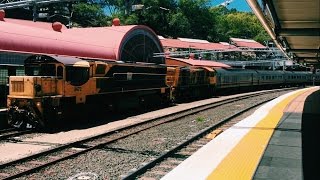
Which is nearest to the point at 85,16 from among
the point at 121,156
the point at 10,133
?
the point at 10,133

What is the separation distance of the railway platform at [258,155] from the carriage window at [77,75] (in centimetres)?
780

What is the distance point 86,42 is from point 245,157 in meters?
24.0

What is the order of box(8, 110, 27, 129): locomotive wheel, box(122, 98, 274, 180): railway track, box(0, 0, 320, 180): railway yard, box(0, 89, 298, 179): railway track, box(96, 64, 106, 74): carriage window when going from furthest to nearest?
box(96, 64, 106, 74): carriage window
box(8, 110, 27, 129): locomotive wheel
box(0, 0, 320, 180): railway yard
box(0, 89, 298, 179): railway track
box(122, 98, 274, 180): railway track

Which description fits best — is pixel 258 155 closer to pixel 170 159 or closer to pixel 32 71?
pixel 170 159

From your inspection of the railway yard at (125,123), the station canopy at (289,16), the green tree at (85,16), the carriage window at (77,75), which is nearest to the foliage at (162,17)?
the green tree at (85,16)

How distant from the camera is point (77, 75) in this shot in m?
19.5

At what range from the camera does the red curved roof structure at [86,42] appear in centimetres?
2533

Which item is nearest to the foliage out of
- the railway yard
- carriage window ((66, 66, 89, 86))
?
the railway yard

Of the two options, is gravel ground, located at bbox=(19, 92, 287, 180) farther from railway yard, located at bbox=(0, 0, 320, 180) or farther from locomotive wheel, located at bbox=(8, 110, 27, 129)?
locomotive wheel, located at bbox=(8, 110, 27, 129)

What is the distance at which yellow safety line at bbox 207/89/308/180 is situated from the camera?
31.1 feet

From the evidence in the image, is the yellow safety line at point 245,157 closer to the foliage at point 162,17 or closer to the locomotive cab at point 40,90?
the locomotive cab at point 40,90

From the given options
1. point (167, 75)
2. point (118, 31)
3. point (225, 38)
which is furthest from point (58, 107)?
point (225, 38)

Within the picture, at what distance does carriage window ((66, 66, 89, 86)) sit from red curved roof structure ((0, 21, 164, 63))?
650 cm

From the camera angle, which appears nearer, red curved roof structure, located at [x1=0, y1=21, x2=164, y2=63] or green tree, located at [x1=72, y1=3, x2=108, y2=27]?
red curved roof structure, located at [x1=0, y1=21, x2=164, y2=63]
